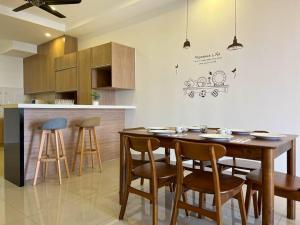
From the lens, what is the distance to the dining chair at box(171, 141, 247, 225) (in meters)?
1.60

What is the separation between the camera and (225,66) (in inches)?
140

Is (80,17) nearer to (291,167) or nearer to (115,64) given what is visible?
(115,64)

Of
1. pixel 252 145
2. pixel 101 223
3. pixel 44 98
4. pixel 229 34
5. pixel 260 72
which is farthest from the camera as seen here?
pixel 44 98

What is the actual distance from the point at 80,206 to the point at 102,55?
303cm

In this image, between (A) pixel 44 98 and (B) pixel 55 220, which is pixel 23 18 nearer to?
(A) pixel 44 98

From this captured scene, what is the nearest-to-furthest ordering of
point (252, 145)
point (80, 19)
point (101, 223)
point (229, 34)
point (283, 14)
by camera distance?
point (252, 145), point (101, 223), point (283, 14), point (229, 34), point (80, 19)

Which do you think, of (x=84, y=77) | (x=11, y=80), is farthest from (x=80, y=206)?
(x=11, y=80)

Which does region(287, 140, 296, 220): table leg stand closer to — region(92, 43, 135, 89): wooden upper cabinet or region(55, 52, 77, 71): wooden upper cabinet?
region(92, 43, 135, 89): wooden upper cabinet

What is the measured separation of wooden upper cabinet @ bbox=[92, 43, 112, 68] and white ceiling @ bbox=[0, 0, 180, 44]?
688 mm

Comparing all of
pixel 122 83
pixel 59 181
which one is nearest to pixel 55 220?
pixel 59 181

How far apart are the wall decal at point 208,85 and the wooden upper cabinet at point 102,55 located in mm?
1596

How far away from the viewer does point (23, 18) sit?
15.5 feet

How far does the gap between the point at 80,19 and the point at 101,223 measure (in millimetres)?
4391

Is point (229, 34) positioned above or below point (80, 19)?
below
